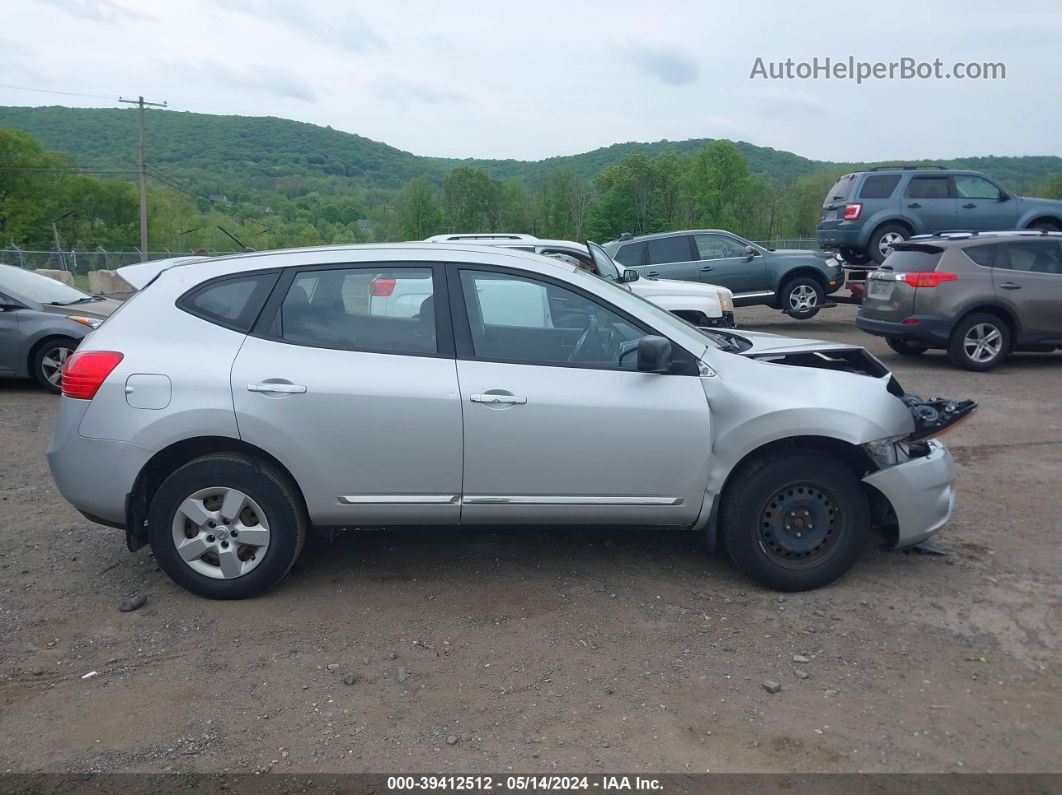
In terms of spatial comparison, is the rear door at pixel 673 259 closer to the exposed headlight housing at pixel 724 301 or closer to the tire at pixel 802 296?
the tire at pixel 802 296

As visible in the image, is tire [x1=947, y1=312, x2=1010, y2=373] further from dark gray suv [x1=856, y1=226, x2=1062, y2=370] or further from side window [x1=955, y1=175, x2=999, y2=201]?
side window [x1=955, y1=175, x2=999, y2=201]

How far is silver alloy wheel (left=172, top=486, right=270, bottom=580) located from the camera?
4543mm

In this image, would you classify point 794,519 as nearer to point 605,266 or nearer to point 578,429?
point 578,429

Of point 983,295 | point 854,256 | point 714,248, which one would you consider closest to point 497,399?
point 983,295

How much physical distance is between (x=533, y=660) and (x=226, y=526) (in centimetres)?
172

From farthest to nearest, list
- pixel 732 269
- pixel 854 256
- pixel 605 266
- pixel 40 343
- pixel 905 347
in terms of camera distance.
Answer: pixel 854 256, pixel 732 269, pixel 905 347, pixel 605 266, pixel 40 343

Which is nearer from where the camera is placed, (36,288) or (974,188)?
(36,288)

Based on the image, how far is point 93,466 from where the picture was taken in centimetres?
456

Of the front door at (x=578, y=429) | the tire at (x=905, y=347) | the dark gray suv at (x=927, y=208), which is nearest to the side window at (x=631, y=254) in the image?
the dark gray suv at (x=927, y=208)

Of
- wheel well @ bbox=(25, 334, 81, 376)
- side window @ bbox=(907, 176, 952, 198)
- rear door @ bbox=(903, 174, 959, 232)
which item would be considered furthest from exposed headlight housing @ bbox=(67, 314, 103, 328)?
side window @ bbox=(907, 176, 952, 198)

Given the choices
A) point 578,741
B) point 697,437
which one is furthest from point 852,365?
point 578,741

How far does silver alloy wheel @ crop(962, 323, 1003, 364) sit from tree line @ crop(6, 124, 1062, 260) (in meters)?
25.1

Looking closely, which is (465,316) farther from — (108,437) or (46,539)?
(46,539)

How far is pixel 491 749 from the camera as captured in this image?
3352mm
